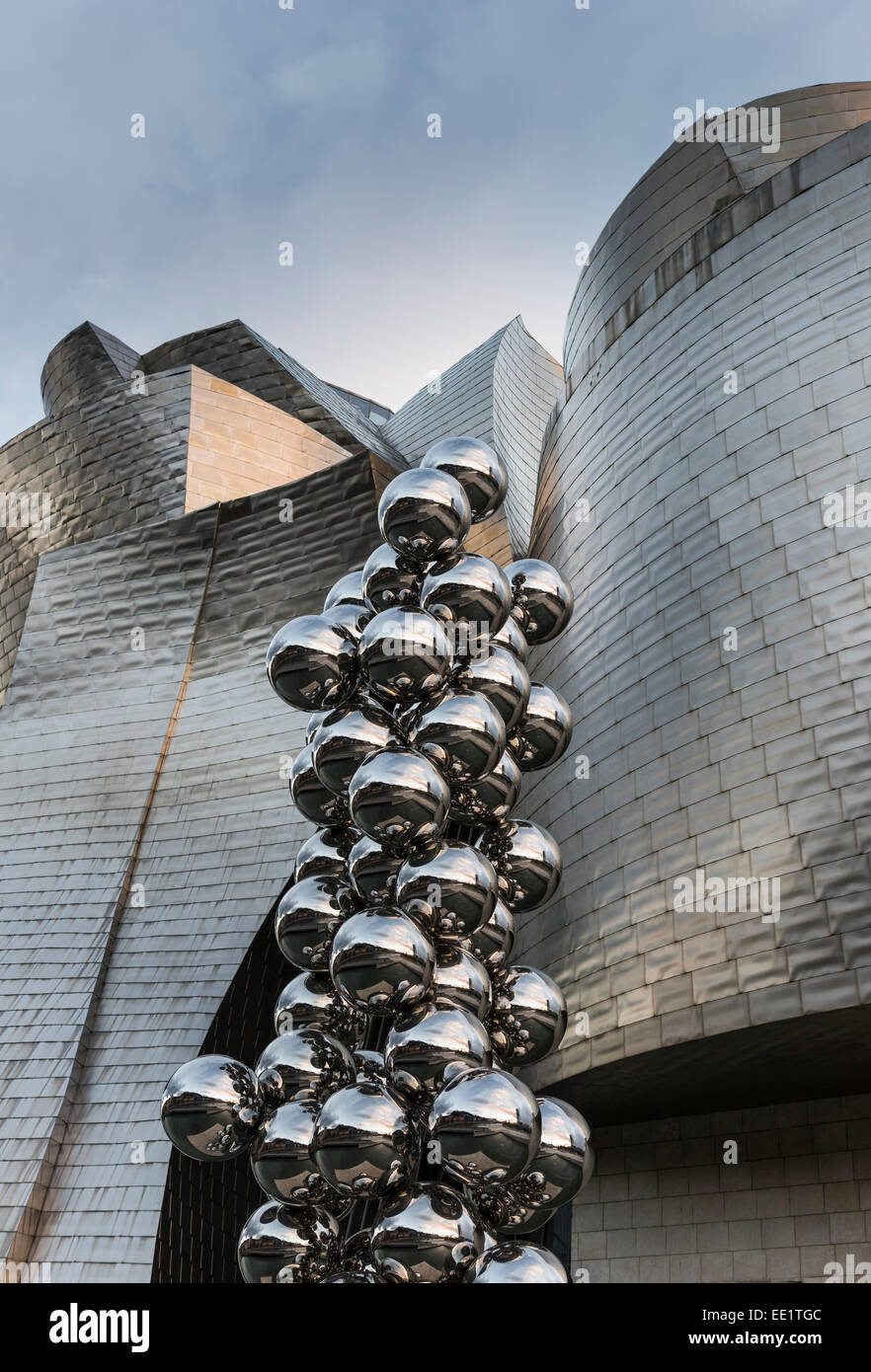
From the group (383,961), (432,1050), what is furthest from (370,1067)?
(383,961)

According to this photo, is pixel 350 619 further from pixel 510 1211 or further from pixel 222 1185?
pixel 222 1185

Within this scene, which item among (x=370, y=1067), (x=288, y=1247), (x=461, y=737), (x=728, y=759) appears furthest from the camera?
(x=728, y=759)

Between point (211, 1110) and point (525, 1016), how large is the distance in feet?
4.05

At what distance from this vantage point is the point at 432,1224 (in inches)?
137

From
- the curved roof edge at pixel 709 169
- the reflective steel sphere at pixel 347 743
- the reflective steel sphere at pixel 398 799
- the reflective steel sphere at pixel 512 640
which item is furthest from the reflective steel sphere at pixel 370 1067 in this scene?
the curved roof edge at pixel 709 169

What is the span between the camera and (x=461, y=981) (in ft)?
13.9

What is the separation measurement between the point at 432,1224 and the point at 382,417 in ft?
98.0

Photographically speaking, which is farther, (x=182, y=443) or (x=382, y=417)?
(x=382, y=417)

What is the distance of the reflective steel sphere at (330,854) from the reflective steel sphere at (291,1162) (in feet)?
3.59

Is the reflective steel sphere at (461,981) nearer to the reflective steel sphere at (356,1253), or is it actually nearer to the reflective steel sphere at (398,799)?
the reflective steel sphere at (398,799)

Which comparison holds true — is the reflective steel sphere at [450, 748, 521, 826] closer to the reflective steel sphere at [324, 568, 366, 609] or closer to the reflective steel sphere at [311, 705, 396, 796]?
the reflective steel sphere at [311, 705, 396, 796]

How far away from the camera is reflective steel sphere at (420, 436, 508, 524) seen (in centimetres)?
530
